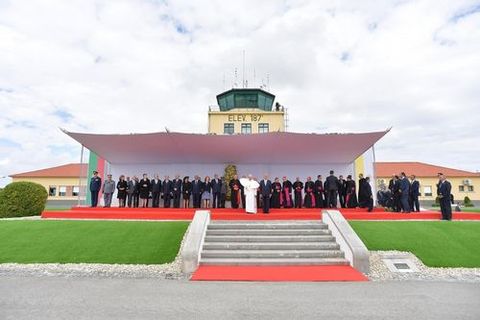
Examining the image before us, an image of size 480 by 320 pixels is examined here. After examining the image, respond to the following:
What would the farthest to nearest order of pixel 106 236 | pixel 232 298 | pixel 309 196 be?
pixel 309 196, pixel 106 236, pixel 232 298

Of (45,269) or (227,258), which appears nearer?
(45,269)

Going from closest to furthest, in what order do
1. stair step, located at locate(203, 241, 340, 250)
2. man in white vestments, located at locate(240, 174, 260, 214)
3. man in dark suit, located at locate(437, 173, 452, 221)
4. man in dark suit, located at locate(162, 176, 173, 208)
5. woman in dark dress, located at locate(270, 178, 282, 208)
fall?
stair step, located at locate(203, 241, 340, 250), man in dark suit, located at locate(437, 173, 452, 221), man in white vestments, located at locate(240, 174, 260, 214), woman in dark dress, located at locate(270, 178, 282, 208), man in dark suit, located at locate(162, 176, 173, 208)

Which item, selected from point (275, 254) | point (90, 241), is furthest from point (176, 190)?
point (275, 254)

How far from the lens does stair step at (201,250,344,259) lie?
7863 millimetres

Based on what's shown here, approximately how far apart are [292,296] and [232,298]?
1.07 metres

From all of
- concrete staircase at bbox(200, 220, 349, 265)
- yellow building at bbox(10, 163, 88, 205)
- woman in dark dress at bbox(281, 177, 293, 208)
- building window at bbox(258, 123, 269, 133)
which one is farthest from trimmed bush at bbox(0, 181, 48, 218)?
yellow building at bbox(10, 163, 88, 205)

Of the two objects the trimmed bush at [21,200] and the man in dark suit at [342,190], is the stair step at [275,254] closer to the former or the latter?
the man in dark suit at [342,190]

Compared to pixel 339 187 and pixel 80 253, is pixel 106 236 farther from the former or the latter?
pixel 339 187

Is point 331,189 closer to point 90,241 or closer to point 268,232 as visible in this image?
point 268,232

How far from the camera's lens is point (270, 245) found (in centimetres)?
831

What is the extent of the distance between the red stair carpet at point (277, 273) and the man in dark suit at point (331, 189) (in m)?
6.41

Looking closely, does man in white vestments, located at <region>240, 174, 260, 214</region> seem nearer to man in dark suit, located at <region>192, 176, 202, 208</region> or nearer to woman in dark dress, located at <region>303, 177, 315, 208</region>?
man in dark suit, located at <region>192, 176, 202, 208</region>

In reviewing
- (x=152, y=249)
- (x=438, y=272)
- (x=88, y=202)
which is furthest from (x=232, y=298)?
(x=88, y=202)

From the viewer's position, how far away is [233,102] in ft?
85.6
